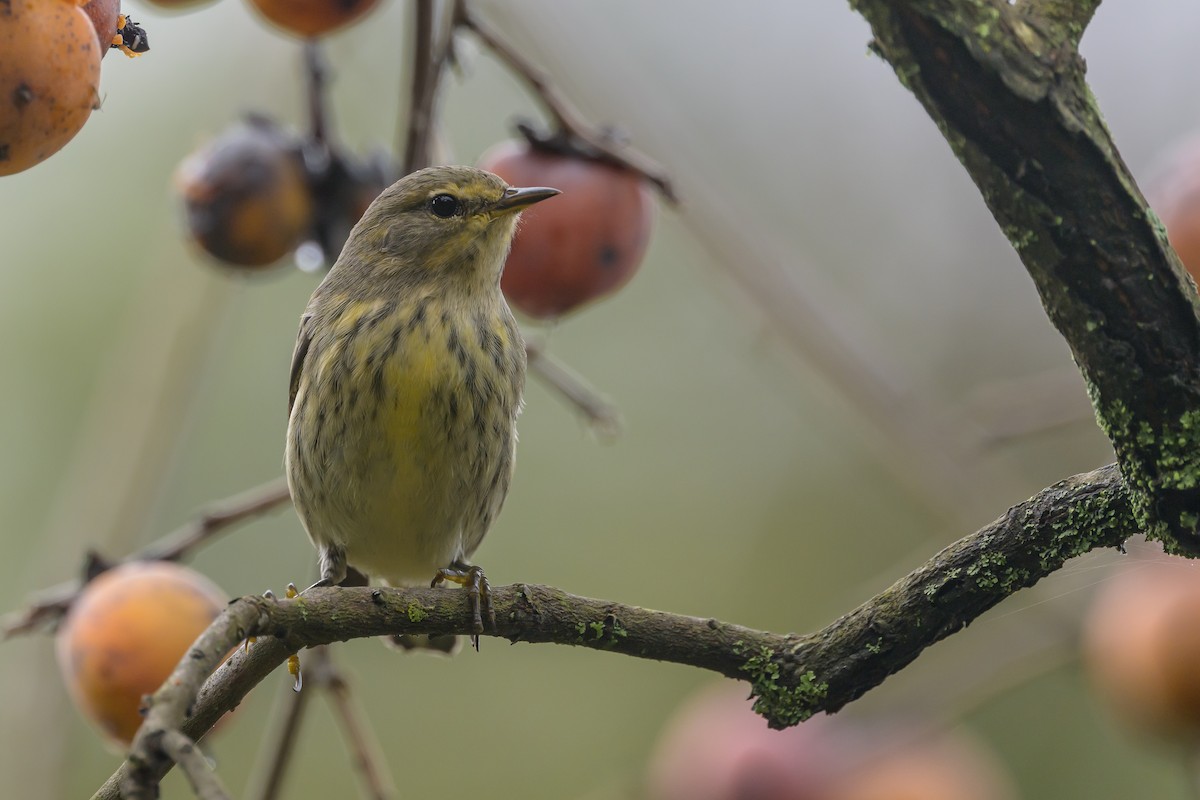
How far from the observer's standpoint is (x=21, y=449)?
8.23 meters

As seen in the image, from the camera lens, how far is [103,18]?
154 centimetres

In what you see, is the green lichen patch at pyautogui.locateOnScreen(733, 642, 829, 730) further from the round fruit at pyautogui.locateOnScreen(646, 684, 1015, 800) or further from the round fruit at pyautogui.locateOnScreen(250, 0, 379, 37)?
the round fruit at pyautogui.locateOnScreen(250, 0, 379, 37)

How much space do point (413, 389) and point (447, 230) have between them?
0.61 metres

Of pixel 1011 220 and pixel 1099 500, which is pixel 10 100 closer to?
pixel 1011 220

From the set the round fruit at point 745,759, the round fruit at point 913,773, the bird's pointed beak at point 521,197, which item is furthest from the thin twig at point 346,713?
the round fruit at point 913,773

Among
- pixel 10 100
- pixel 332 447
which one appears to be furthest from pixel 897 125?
pixel 10 100

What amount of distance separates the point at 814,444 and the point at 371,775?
24.2ft

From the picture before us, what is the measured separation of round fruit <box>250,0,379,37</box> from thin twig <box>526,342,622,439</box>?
0.97 meters

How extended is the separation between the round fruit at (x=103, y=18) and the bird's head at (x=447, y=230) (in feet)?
6.10

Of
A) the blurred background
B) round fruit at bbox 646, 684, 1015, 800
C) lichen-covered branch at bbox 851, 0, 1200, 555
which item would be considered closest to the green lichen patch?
lichen-covered branch at bbox 851, 0, 1200, 555

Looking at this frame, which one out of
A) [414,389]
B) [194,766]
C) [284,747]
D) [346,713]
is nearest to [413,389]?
[414,389]

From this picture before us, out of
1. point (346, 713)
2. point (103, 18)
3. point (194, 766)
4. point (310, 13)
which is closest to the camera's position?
point (194, 766)

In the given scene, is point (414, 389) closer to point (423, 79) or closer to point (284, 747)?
point (423, 79)

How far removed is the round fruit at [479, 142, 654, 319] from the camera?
10.3 feet
